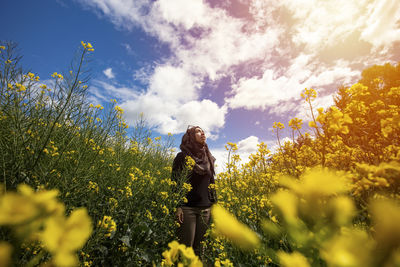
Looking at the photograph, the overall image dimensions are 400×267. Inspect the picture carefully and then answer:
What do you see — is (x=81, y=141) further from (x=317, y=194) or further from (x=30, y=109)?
(x=317, y=194)

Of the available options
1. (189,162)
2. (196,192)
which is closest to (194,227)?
(196,192)

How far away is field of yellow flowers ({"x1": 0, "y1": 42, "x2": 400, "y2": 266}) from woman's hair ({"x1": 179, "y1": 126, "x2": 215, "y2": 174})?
434 mm

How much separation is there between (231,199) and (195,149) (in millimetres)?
1075

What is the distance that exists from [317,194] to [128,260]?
2465 millimetres

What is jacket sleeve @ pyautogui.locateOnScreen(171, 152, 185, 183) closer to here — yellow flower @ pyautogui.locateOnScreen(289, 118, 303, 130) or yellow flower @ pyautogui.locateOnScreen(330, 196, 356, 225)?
yellow flower @ pyautogui.locateOnScreen(289, 118, 303, 130)

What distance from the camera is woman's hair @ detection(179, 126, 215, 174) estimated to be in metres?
3.33

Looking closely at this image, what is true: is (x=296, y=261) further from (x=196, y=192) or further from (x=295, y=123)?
(x=196, y=192)

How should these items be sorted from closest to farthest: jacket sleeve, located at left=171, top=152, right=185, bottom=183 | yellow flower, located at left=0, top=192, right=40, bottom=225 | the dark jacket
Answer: yellow flower, located at left=0, top=192, right=40, bottom=225 < the dark jacket < jacket sleeve, located at left=171, top=152, right=185, bottom=183

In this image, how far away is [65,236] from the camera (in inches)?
9.3

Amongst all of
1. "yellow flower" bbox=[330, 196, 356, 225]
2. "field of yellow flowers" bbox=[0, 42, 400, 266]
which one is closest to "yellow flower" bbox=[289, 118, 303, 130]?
"field of yellow flowers" bbox=[0, 42, 400, 266]

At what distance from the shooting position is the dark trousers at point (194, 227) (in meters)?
2.70

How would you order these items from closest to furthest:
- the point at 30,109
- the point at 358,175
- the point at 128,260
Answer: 1. the point at 358,175
2. the point at 128,260
3. the point at 30,109

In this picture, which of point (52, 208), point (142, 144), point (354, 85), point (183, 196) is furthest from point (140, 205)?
point (354, 85)

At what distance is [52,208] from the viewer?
0.25m
